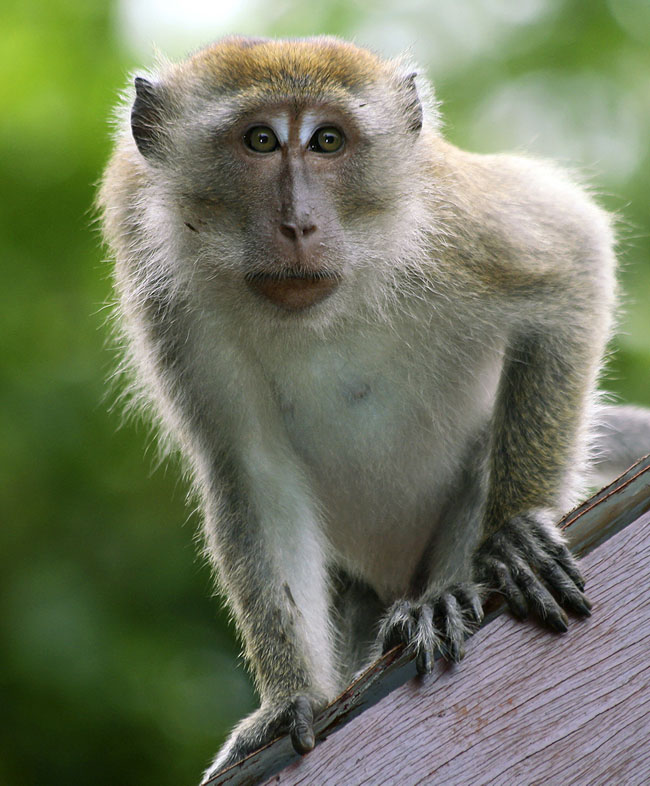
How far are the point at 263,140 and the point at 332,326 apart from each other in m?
0.72

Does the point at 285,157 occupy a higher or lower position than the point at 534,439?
higher

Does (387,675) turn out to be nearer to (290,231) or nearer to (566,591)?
(566,591)

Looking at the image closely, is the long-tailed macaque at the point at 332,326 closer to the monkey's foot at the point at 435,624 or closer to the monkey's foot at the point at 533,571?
the monkey's foot at the point at 533,571

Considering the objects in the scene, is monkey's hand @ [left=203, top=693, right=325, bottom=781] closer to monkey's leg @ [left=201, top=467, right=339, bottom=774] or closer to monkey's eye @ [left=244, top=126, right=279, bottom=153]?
monkey's leg @ [left=201, top=467, right=339, bottom=774]

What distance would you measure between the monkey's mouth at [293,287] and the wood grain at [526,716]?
135 cm

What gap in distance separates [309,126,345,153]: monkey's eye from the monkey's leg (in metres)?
1.35

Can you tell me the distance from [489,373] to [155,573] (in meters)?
2.13

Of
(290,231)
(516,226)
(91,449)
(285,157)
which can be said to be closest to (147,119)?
(285,157)

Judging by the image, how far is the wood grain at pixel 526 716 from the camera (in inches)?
90.0

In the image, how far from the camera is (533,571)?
2.77 metres

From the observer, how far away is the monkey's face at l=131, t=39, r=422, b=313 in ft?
10.8

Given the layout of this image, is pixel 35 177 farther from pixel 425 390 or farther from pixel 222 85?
pixel 425 390

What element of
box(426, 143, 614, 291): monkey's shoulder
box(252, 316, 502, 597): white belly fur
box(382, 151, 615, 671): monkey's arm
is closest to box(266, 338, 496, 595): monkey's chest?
box(252, 316, 502, 597): white belly fur

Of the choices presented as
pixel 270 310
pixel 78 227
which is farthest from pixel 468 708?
pixel 78 227
